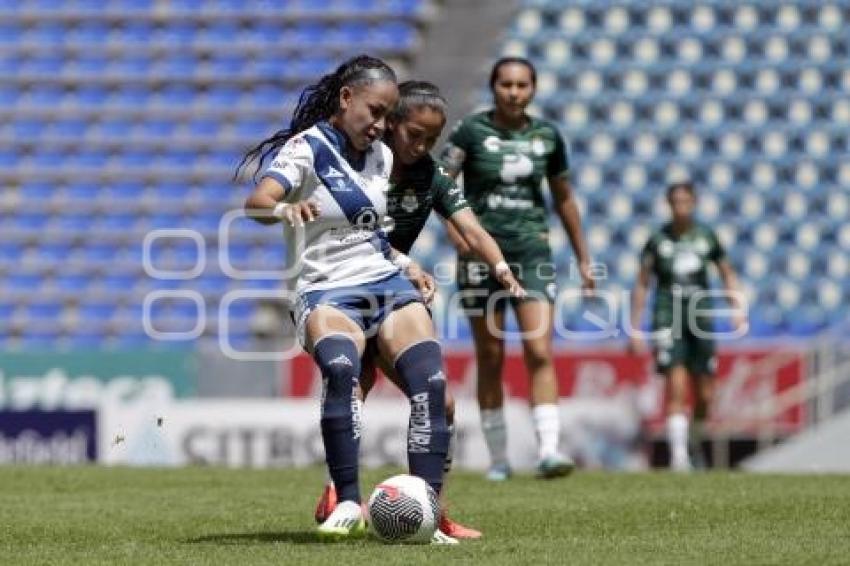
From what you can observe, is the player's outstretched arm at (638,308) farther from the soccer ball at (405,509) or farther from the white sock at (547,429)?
the soccer ball at (405,509)

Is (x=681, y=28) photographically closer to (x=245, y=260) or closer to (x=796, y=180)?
(x=796, y=180)

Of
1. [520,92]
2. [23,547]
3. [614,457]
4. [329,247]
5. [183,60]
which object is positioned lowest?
[614,457]

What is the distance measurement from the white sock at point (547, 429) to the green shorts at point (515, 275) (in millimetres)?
644

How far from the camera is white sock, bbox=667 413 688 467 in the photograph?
13281mm

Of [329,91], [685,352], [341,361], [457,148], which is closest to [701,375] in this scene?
[685,352]

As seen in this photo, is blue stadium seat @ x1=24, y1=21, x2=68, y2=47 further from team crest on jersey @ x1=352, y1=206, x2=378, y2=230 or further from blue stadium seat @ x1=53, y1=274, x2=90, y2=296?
team crest on jersey @ x1=352, y1=206, x2=378, y2=230

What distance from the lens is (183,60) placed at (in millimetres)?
23391

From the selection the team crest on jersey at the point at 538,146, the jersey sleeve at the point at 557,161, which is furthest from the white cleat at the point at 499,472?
the team crest on jersey at the point at 538,146

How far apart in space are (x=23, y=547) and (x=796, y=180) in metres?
16.5

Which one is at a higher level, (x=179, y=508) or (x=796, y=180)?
(x=796, y=180)

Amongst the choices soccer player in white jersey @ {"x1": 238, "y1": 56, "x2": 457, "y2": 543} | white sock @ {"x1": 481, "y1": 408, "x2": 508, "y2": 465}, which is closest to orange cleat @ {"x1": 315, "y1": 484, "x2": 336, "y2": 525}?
soccer player in white jersey @ {"x1": 238, "y1": 56, "x2": 457, "y2": 543}

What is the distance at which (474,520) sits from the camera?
24.6 feet

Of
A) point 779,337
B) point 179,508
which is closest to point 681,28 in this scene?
point 779,337

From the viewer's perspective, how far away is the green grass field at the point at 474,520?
231 inches
